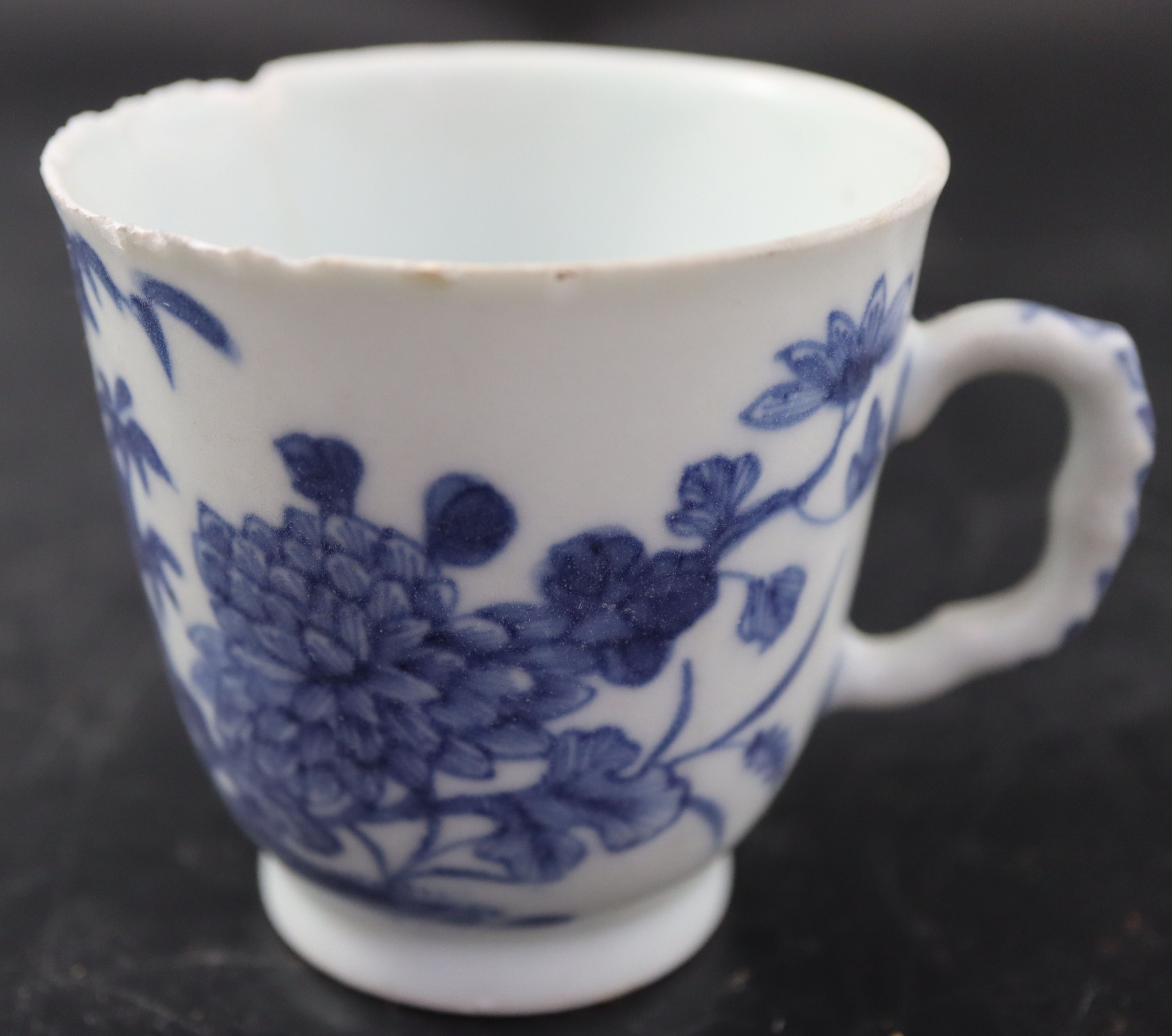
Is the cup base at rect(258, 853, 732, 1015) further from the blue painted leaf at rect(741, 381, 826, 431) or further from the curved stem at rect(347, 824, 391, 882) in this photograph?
the blue painted leaf at rect(741, 381, 826, 431)

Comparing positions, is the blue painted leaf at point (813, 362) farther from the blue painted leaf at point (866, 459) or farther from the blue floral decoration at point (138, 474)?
the blue floral decoration at point (138, 474)

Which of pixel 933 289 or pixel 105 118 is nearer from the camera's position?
pixel 105 118

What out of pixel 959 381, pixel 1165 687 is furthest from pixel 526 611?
pixel 1165 687

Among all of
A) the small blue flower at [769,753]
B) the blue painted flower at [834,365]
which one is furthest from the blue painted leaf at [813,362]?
the small blue flower at [769,753]

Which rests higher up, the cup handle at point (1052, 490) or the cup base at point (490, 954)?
the cup handle at point (1052, 490)

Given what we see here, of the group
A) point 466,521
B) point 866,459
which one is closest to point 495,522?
point 466,521

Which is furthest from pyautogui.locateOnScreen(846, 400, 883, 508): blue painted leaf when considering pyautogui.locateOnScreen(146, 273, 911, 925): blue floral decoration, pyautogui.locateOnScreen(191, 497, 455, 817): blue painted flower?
pyautogui.locateOnScreen(191, 497, 455, 817): blue painted flower

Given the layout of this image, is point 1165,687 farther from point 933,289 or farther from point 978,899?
point 933,289
